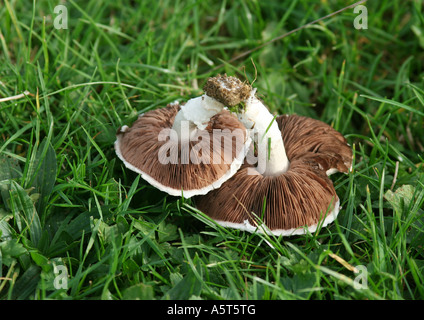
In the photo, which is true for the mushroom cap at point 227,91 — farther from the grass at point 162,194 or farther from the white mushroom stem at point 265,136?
the grass at point 162,194

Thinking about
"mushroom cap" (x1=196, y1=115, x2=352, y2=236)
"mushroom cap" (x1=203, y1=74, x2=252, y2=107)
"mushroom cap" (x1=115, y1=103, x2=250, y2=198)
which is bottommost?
"mushroom cap" (x1=196, y1=115, x2=352, y2=236)

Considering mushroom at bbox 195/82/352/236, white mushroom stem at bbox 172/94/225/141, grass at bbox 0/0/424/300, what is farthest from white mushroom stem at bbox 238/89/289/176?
grass at bbox 0/0/424/300

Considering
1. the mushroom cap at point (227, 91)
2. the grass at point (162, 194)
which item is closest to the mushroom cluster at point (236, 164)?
the mushroom cap at point (227, 91)

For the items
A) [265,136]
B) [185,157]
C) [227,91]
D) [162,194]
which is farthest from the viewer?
[162,194]

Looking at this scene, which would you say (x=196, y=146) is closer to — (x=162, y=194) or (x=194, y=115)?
(x=194, y=115)

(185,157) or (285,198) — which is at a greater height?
(185,157)

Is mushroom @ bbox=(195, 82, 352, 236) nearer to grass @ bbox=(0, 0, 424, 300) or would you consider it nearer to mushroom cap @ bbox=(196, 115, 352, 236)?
mushroom cap @ bbox=(196, 115, 352, 236)

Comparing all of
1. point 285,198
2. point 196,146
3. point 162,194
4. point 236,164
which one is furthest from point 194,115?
point 285,198
